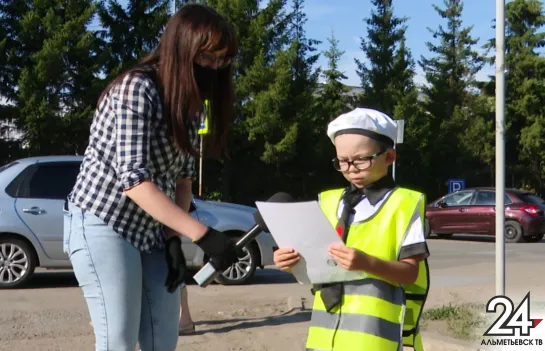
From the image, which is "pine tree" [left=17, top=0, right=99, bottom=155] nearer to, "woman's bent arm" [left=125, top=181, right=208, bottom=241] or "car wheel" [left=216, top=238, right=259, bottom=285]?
"car wheel" [left=216, top=238, right=259, bottom=285]

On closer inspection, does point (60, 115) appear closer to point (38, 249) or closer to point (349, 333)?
point (38, 249)

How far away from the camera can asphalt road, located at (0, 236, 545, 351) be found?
6559 mm

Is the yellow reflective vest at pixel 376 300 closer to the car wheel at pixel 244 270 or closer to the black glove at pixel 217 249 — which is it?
the black glove at pixel 217 249

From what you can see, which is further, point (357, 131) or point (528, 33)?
point (528, 33)

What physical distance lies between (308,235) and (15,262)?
798 cm

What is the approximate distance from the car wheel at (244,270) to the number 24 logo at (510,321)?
4.35m

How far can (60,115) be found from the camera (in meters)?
28.7

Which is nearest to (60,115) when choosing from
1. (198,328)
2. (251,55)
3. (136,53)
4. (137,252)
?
(136,53)

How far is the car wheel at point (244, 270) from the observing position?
10156 mm

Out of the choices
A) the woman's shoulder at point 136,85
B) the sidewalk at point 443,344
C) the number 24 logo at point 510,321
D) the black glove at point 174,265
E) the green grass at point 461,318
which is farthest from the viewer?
the green grass at point 461,318

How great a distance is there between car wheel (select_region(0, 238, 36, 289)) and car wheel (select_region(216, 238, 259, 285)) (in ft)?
8.11

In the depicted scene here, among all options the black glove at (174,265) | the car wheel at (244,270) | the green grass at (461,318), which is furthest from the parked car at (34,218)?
the black glove at (174,265)

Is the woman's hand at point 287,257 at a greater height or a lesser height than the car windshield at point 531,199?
greater

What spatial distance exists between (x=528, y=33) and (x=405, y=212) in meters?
40.9
